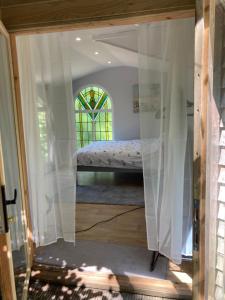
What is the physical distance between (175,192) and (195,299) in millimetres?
753

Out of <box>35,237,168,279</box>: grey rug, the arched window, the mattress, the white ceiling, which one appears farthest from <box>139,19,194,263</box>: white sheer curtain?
the arched window

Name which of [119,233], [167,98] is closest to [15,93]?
[167,98]

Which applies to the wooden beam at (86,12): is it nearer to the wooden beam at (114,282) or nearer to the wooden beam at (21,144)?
the wooden beam at (21,144)

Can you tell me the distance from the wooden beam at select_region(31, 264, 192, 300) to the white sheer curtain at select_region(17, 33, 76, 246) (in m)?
0.32

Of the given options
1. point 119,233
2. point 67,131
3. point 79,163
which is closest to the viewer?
point 67,131

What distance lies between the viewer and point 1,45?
1.87 metres

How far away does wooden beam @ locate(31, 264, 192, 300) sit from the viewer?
1946 millimetres

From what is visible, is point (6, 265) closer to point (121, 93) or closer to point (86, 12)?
point (86, 12)

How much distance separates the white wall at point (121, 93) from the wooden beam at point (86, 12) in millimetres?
5133

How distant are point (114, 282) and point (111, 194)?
7.47ft

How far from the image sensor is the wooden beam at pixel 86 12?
1600mm

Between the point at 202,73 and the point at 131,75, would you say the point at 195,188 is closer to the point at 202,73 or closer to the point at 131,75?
the point at 202,73

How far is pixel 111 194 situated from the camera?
4297 millimetres

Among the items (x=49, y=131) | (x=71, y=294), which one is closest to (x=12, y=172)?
(x=49, y=131)
